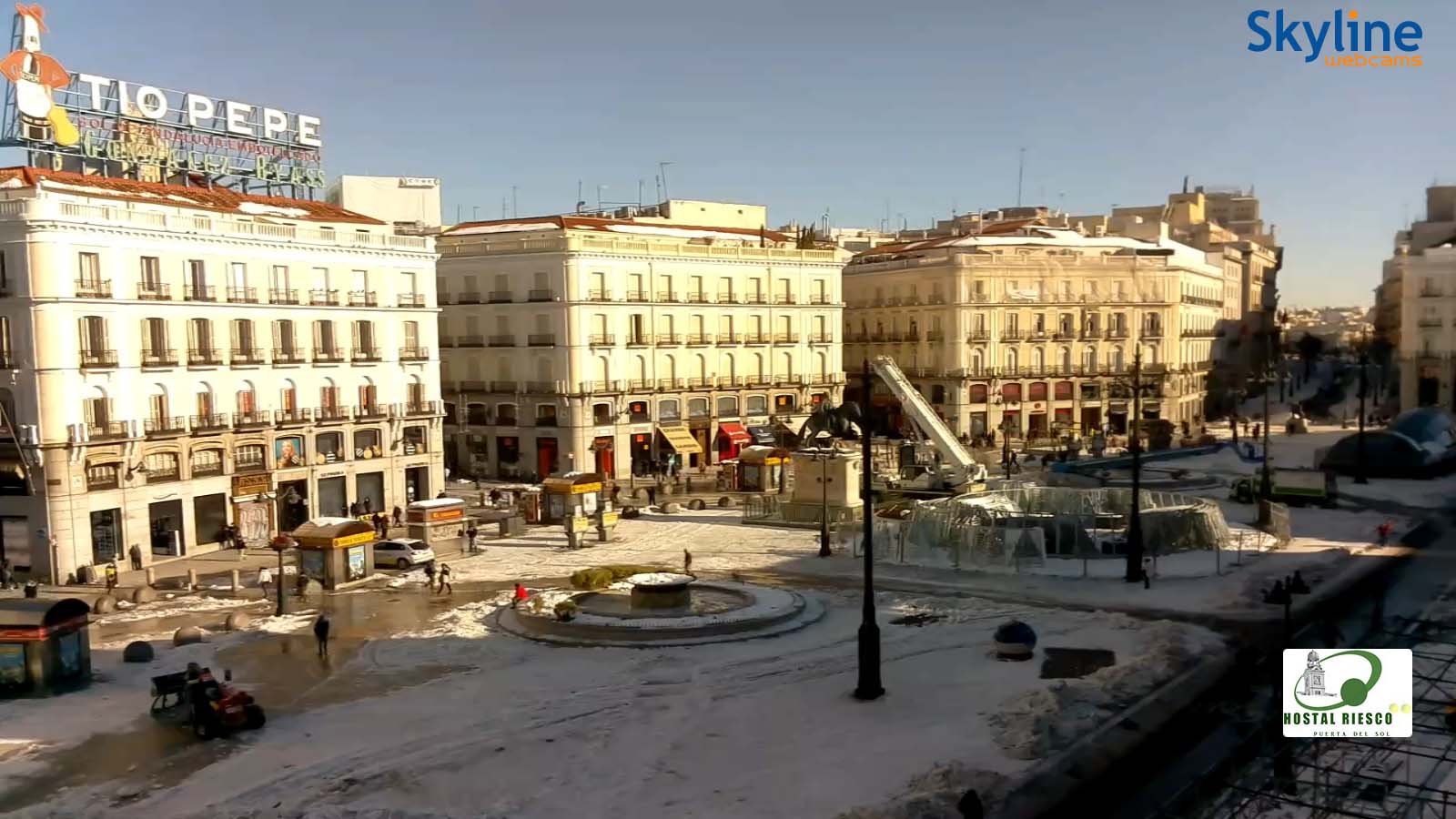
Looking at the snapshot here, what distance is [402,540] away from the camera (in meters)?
43.0

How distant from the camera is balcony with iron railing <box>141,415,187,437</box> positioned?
45.0 meters

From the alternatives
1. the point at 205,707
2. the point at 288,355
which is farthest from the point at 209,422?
the point at 205,707

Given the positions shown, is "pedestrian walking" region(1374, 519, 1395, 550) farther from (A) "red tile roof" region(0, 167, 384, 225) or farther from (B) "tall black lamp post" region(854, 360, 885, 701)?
(A) "red tile roof" region(0, 167, 384, 225)

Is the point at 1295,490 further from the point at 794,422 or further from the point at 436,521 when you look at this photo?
the point at 436,521

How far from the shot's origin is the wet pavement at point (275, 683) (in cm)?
2100

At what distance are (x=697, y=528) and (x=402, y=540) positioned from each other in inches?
499

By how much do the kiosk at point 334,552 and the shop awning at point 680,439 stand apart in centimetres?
3142

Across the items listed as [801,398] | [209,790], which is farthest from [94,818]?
[801,398]

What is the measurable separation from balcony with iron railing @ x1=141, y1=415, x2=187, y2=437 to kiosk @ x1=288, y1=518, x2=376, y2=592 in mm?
9770

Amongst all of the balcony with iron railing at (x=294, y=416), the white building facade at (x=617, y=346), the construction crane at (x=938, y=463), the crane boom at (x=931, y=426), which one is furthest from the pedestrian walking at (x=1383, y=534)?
the balcony with iron railing at (x=294, y=416)

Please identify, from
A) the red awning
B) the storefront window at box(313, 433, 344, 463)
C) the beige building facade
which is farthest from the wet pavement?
the beige building facade

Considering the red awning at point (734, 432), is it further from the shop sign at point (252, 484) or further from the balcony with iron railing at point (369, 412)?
the shop sign at point (252, 484)

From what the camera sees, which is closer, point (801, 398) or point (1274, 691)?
point (1274, 691)

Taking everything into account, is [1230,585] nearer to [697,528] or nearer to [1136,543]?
[1136,543]
